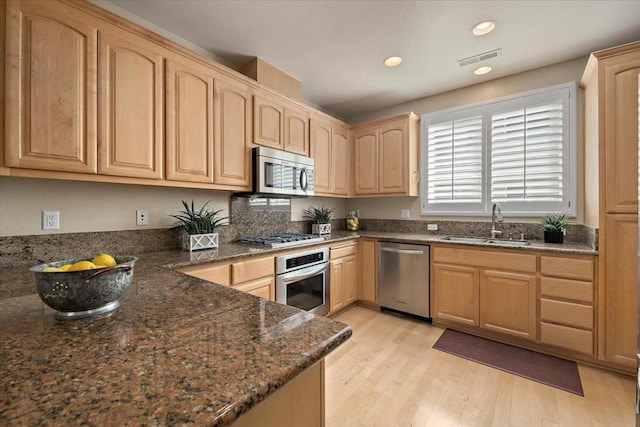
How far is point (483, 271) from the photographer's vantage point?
101 inches

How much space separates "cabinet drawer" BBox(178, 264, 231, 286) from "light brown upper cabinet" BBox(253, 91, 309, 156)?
47.0 inches

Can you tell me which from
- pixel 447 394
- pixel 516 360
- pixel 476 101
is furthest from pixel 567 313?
pixel 476 101

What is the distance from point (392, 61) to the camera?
2645mm

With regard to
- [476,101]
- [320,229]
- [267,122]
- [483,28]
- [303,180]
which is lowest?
[320,229]

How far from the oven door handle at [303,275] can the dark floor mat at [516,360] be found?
47.8 inches

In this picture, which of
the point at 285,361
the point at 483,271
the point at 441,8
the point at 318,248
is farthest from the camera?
the point at 318,248

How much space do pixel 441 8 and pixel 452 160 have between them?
1.75 m

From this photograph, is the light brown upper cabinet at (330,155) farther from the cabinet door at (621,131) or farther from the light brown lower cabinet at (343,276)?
the cabinet door at (621,131)

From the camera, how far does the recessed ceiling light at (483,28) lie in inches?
82.5

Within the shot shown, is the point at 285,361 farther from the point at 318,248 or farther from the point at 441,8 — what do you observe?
the point at 441,8

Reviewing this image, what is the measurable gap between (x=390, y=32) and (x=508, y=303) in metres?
2.51

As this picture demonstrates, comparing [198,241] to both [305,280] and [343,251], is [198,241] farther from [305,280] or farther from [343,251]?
[343,251]

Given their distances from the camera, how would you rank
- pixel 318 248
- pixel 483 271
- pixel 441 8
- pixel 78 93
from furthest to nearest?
pixel 318 248
pixel 483 271
pixel 441 8
pixel 78 93

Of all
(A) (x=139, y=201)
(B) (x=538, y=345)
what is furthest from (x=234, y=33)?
(B) (x=538, y=345)
